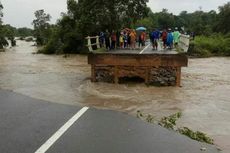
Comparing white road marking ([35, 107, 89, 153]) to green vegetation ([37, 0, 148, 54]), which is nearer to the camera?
white road marking ([35, 107, 89, 153])

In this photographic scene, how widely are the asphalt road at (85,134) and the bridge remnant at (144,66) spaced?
10.6 metres

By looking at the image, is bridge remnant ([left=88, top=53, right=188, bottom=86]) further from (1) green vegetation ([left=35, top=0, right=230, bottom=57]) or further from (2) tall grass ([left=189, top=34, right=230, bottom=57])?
(2) tall grass ([left=189, top=34, right=230, bottom=57])

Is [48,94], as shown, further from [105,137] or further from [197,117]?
[105,137]

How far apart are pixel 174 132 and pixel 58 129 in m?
2.95

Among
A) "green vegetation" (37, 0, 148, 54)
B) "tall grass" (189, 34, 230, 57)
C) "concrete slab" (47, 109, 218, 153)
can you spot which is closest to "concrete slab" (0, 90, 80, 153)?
"concrete slab" (47, 109, 218, 153)

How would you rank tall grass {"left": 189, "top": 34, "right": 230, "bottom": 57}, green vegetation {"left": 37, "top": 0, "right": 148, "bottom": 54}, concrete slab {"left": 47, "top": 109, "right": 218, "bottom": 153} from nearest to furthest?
concrete slab {"left": 47, "top": 109, "right": 218, "bottom": 153} < green vegetation {"left": 37, "top": 0, "right": 148, "bottom": 54} < tall grass {"left": 189, "top": 34, "right": 230, "bottom": 57}

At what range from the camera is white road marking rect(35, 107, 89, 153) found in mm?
8523

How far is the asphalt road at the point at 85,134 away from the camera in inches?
344

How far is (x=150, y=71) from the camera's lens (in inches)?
947

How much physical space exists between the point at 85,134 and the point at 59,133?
61 cm

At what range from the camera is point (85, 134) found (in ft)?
32.4

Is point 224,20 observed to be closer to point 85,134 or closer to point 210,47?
point 210,47

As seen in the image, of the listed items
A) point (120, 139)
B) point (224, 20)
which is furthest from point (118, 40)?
point (224, 20)

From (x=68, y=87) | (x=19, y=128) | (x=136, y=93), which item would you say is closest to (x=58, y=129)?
(x=19, y=128)
